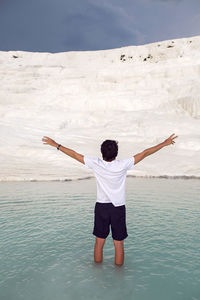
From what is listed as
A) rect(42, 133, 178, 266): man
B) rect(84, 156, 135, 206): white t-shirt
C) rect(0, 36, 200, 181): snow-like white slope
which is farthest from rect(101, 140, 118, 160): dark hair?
rect(0, 36, 200, 181): snow-like white slope

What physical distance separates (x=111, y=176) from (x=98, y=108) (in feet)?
127

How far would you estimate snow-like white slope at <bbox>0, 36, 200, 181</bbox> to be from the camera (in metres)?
21.3

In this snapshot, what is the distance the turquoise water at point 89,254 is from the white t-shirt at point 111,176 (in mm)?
1167

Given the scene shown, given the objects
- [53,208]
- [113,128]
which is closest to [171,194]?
[53,208]

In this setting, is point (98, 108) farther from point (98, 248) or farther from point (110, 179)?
point (110, 179)

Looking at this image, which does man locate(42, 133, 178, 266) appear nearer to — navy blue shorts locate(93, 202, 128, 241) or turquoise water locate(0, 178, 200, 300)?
navy blue shorts locate(93, 202, 128, 241)

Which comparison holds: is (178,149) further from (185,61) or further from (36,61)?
(36,61)

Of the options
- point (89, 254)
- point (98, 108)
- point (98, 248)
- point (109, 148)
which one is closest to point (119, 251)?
point (98, 248)

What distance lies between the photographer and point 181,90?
42438mm

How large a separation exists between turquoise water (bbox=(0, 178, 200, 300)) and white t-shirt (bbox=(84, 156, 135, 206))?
1167 mm

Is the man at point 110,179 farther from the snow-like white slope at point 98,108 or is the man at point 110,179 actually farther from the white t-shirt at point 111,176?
the snow-like white slope at point 98,108

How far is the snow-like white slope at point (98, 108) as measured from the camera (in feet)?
69.9

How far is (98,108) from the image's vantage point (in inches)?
1668

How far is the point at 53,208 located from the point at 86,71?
1700 inches
